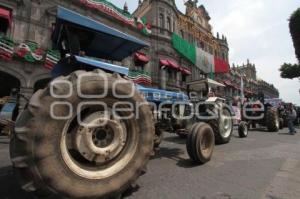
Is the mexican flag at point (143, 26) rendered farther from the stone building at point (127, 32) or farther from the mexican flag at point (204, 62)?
the mexican flag at point (204, 62)

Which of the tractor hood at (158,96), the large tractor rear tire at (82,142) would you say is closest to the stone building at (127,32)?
the tractor hood at (158,96)

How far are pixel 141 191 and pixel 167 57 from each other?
22.3 metres

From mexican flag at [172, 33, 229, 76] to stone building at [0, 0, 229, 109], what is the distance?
0.35ft

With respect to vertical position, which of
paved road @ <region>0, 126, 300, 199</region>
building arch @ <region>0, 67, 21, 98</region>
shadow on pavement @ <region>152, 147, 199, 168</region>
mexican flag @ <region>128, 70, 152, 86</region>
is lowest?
paved road @ <region>0, 126, 300, 199</region>

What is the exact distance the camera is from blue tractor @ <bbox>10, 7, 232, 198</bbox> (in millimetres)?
2186

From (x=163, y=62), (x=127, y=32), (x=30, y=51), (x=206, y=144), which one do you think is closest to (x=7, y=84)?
(x=30, y=51)

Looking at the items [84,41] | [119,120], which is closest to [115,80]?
[119,120]

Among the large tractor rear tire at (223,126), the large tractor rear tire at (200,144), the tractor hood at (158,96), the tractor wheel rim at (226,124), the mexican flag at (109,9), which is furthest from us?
the mexican flag at (109,9)

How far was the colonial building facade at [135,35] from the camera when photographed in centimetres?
1452

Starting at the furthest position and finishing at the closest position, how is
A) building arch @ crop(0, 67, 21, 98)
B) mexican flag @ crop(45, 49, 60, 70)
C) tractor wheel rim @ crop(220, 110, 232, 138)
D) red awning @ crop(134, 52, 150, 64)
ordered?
1. red awning @ crop(134, 52, 150, 64)
2. building arch @ crop(0, 67, 21, 98)
3. mexican flag @ crop(45, 49, 60, 70)
4. tractor wheel rim @ crop(220, 110, 232, 138)

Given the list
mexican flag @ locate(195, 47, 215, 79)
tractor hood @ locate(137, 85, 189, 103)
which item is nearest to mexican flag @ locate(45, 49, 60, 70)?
tractor hood @ locate(137, 85, 189, 103)

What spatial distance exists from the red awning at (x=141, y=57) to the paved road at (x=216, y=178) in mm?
16330

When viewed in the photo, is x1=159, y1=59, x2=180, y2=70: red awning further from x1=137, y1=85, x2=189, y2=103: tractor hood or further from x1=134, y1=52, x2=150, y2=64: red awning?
x1=137, y1=85, x2=189, y2=103: tractor hood

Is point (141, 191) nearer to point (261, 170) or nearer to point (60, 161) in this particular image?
point (60, 161)
